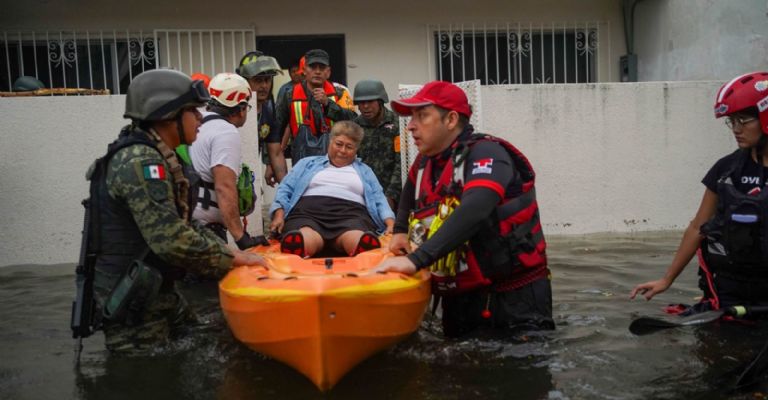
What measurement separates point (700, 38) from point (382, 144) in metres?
4.91

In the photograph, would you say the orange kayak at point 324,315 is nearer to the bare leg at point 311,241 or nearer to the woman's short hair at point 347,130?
the bare leg at point 311,241

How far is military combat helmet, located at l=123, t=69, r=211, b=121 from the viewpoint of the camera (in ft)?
14.0

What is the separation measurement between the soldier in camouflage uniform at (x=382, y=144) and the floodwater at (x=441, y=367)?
98.9 inches

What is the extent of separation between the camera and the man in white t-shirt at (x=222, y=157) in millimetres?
5484

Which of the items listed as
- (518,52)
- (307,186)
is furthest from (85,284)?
(518,52)

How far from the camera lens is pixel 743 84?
445 cm

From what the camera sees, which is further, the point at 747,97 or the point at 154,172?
the point at 747,97

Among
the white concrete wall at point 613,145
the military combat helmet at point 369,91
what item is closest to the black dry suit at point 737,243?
the military combat helmet at point 369,91

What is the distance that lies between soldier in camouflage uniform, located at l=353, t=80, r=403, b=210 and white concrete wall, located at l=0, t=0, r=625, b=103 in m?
3.13

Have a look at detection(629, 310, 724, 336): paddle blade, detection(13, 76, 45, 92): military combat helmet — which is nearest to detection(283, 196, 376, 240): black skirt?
detection(629, 310, 724, 336): paddle blade

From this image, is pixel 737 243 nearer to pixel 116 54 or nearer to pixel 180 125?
pixel 180 125

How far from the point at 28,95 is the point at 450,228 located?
5.52 metres

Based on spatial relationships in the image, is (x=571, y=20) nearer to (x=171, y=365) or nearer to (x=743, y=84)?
(x=743, y=84)

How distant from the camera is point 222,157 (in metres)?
5.46
